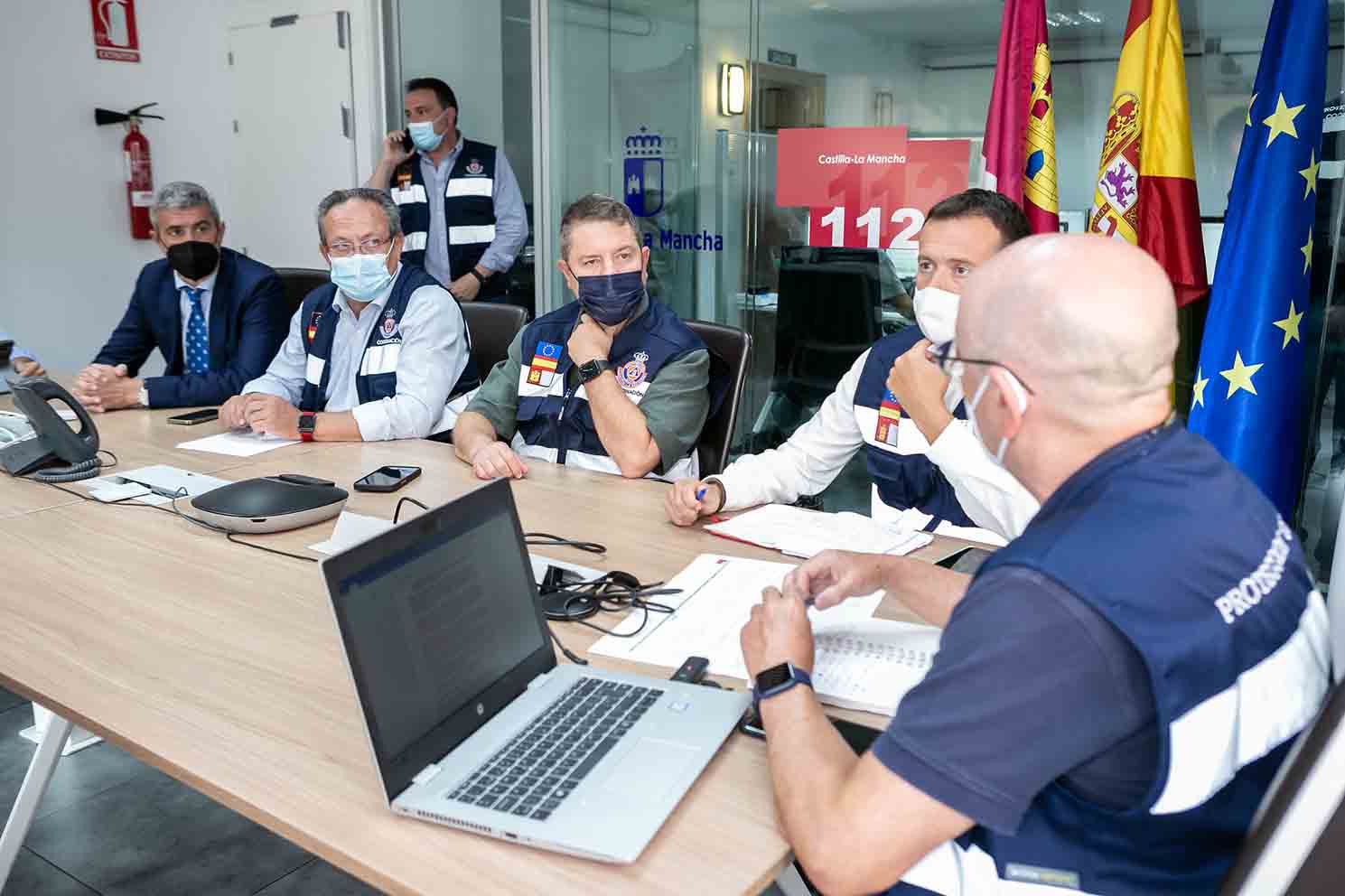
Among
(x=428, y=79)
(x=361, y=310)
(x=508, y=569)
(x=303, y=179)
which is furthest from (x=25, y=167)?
(x=508, y=569)

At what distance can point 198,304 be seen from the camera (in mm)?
3471

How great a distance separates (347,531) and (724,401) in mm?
1019

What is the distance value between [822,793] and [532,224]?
426cm

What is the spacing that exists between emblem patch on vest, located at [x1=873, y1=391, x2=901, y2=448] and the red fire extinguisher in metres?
4.40

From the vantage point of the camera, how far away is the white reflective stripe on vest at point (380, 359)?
2.96m

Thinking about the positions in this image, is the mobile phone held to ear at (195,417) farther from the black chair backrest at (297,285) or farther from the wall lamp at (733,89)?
the wall lamp at (733,89)

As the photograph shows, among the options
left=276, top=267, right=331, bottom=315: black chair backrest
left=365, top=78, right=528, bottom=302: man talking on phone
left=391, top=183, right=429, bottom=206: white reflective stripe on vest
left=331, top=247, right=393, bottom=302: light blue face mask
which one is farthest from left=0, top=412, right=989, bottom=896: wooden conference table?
left=391, top=183, right=429, bottom=206: white reflective stripe on vest

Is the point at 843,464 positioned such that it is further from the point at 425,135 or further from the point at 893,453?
the point at 425,135

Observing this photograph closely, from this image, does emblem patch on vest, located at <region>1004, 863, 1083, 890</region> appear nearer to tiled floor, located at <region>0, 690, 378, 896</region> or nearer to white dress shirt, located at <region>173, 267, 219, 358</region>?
tiled floor, located at <region>0, 690, 378, 896</region>

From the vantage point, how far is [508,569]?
1285mm

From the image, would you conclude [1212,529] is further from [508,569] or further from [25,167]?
[25,167]

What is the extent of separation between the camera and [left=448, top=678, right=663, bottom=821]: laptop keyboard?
3.48ft

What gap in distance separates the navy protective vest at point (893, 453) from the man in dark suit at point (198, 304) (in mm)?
1935

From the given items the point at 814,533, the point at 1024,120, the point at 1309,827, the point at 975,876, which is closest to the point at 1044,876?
the point at 975,876
